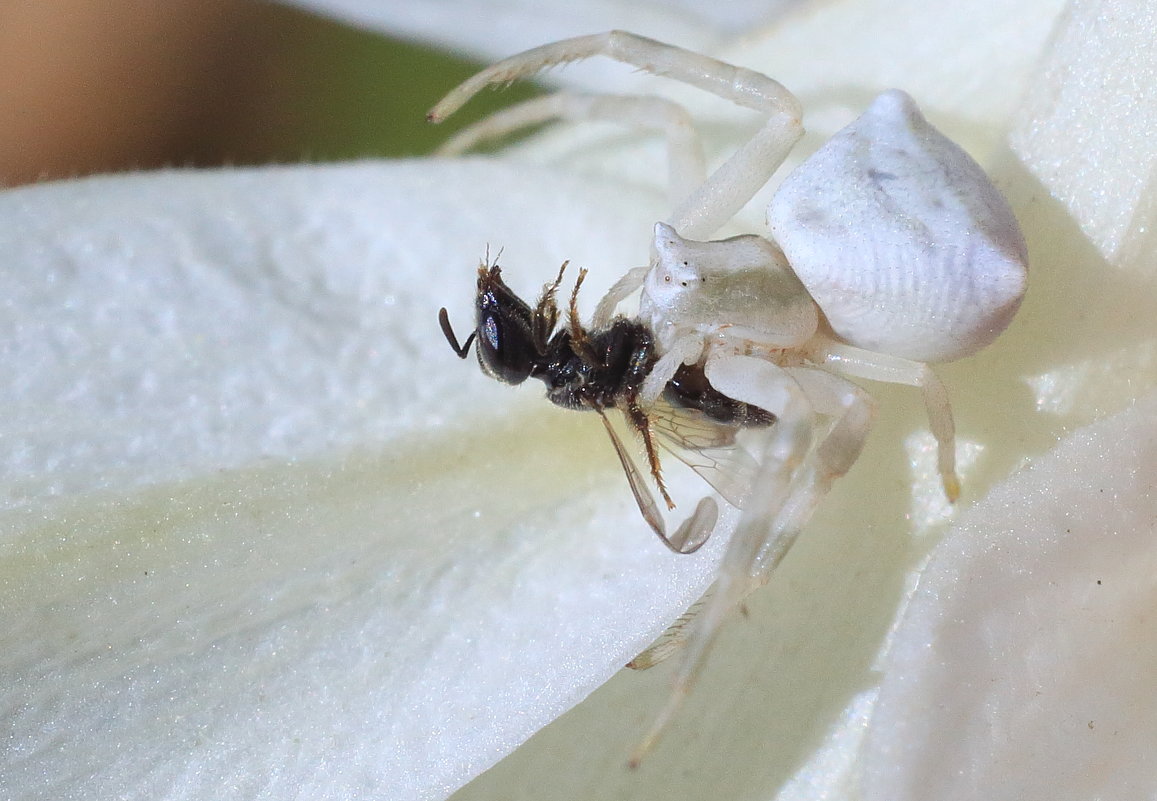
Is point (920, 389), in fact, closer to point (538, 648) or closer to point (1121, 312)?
point (1121, 312)

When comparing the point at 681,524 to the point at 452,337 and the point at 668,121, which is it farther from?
the point at 668,121

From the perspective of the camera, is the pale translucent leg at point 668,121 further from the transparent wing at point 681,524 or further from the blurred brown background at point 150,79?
the blurred brown background at point 150,79

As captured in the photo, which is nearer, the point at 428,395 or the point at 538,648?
the point at 538,648

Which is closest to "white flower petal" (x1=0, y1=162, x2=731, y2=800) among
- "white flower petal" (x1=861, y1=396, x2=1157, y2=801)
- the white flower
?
the white flower

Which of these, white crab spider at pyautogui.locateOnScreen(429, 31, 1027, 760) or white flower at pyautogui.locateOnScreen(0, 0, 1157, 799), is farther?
white crab spider at pyautogui.locateOnScreen(429, 31, 1027, 760)

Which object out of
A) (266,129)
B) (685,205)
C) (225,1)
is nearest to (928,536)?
(685,205)

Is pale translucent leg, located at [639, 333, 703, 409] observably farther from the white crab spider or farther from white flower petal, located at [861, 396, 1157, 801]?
white flower petal, located at [861, 396, 1157, 801]

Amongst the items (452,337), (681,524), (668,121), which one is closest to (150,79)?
(668,121)
